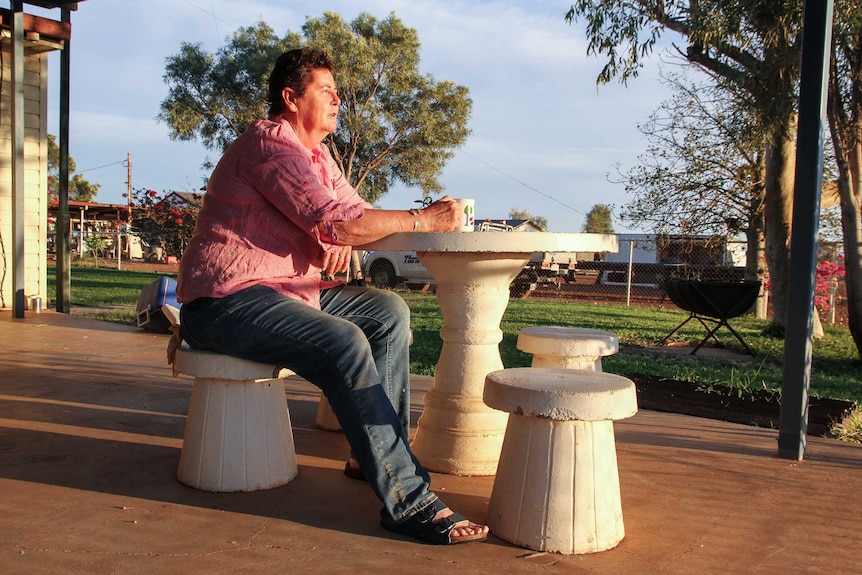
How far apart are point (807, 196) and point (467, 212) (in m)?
1.45

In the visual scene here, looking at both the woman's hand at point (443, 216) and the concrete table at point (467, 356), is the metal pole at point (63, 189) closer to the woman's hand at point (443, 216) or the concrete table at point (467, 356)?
the concrete table at point (467, 356)

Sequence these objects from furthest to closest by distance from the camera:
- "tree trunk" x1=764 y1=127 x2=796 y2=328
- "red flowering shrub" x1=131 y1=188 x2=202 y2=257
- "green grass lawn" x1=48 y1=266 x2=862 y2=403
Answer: "red flowering shrub" x1=131 y1=188 x2=202 y2=257 → "tree trunk" x1=764 y1=127 x2=796 y2=328 → "green grass lawn" x1=48 y1=266 x2=862 y2=403

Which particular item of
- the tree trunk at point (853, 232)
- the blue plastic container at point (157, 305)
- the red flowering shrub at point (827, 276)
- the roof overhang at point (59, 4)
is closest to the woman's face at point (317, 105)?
the blue plastic container at point (157, 305)

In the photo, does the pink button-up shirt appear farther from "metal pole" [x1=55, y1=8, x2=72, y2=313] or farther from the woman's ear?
"metal pole" [x1=55, y1=8, x2=72, y2=313]

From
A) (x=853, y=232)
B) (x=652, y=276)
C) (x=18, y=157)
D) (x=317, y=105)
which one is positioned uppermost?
(x=18, y=157)

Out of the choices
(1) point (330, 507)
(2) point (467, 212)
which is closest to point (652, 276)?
(2) point (467, 212)

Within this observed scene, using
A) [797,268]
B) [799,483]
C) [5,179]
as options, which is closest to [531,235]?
[797,268]

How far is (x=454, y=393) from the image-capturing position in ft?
9.62

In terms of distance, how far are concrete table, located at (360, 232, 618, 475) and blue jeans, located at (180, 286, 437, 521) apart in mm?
524

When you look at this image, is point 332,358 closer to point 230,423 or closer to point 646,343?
point 230,423

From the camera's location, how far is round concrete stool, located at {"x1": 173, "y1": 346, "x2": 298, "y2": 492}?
8.21ft

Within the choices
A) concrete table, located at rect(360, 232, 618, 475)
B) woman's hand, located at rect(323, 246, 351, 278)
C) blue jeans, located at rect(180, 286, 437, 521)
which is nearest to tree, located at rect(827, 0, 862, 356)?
concrete table, located at rect(360, 232, 618, 475)

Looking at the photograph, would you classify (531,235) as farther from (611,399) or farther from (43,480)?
(43,480)

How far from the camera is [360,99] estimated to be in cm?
2234
